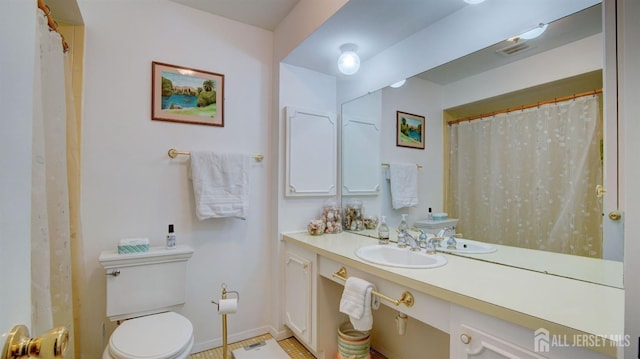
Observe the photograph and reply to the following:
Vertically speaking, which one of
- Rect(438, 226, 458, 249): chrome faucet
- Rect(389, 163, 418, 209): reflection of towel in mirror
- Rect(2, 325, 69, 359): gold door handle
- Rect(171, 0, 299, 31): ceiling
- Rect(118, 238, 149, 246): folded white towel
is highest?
Rect(171, 0, 299, 31): ceiling

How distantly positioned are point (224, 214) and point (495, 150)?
1.71 metres

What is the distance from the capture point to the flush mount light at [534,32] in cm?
141

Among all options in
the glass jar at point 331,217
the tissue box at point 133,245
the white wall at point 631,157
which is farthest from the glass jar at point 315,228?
the white wall at point 631,157

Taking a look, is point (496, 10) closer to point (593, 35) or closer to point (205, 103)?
point (593, 35)

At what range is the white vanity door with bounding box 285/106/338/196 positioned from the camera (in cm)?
233

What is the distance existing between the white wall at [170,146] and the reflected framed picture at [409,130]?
3.26ft

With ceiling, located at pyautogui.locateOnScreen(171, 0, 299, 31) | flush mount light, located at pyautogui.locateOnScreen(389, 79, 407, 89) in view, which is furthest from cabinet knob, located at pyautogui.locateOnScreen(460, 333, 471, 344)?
ceiling, located at pyautogui.locateOnScreen(171, 0, 299, 31)

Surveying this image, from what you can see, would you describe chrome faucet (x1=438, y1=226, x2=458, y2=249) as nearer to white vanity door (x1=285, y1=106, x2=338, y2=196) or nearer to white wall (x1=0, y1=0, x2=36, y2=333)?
white vanity door (x1=285, y1=106, x2=338, y2=196)

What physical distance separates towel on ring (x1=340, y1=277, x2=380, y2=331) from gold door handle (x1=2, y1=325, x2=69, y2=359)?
1.16 m

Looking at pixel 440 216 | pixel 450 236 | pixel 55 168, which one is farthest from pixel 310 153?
pixel 55 168

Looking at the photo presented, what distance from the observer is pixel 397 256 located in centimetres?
175

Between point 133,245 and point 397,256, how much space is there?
155cm

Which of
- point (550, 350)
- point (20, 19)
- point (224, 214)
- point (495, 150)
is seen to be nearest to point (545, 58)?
point (495, 150)

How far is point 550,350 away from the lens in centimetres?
87
